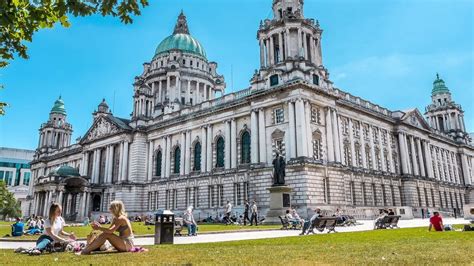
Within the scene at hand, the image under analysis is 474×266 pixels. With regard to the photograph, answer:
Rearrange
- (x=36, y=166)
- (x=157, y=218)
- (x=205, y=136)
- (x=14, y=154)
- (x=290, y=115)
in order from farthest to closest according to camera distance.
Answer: (x=14, y=154) → (x=36, y=166) → (x=205, y=136) → (x=290, y=115) → (x=157, y=218)

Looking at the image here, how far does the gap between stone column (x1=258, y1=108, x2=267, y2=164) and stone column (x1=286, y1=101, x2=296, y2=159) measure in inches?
121

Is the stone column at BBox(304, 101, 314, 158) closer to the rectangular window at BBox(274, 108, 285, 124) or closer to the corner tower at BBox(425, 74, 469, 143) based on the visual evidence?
the rectangular window at BBox(274, 108, 285, 124)

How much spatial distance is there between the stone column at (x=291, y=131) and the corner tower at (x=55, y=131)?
217ft

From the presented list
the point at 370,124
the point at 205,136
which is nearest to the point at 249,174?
the point at 205,136

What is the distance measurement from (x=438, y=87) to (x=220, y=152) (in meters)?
58.6

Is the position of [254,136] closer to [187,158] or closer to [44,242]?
[187,158]

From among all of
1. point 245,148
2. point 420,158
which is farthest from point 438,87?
point 245,148

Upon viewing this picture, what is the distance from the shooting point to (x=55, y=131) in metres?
86.8

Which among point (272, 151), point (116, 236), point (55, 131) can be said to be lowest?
point (116, 236)

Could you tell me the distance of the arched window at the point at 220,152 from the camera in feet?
156

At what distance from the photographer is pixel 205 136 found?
1943 inches

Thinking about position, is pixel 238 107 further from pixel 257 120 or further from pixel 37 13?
pixel 37 13


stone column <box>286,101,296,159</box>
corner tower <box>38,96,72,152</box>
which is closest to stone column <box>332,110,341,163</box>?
stone column <box>286,101,296,159</box>

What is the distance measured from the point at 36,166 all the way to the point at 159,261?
90114mm
